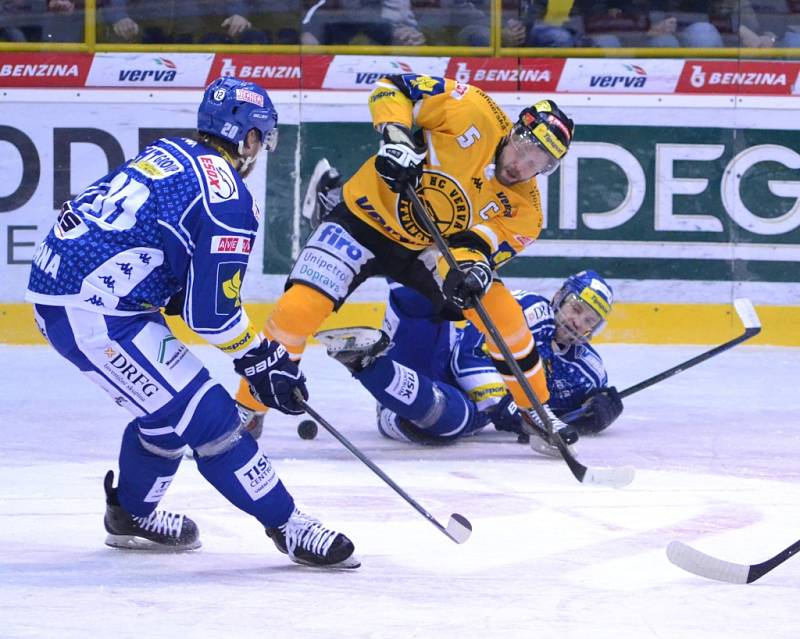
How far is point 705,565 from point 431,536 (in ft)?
2.31

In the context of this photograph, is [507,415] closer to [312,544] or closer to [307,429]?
[307,429]

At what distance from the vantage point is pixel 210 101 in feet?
10.4

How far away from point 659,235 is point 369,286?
134 cm

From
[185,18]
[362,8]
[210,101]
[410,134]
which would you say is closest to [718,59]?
[362,8]

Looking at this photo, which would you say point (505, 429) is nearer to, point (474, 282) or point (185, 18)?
point (474, 282)

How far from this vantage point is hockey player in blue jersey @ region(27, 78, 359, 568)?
298cm

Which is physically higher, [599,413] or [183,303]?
[183,303]

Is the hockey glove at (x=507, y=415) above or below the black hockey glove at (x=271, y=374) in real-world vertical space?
below

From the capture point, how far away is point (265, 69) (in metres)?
6.85

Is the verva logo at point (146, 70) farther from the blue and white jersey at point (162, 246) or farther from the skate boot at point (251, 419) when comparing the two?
the blue and white jersey at point (162, 246)

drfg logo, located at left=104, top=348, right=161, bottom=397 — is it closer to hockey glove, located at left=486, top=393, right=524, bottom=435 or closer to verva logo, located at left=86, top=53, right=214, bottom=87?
hockey glove, located at left=486, top=393, right=524, bottom=435

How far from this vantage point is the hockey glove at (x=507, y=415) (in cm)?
487

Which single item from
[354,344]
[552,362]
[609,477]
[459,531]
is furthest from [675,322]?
[459,531]

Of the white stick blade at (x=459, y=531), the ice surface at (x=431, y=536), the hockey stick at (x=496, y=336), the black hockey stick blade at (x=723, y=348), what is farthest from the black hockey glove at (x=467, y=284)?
the white stick blade at (x=459, y=531)
